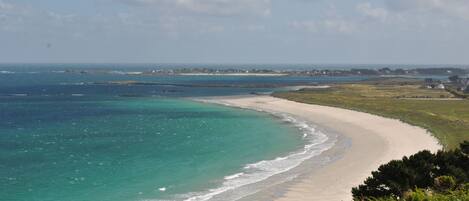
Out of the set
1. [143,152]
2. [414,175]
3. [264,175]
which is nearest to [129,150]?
[143,152]

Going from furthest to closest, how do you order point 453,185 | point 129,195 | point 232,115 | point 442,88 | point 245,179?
point 442,88 < point 232,115 < point 245,179 < point 129,195 < point 453,185

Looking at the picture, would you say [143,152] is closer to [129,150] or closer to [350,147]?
[129,150]

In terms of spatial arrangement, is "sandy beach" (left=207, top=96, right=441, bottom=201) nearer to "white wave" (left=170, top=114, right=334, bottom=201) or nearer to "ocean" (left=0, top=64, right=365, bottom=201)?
"white wave" (left=170, top=114, right=334, bottom=201)

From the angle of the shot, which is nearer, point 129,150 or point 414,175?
point 414,175

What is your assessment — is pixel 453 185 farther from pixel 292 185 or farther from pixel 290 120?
pixel 290 120

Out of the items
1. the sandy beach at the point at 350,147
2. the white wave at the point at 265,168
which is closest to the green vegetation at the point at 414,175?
the sandy beach at the point at 350,147

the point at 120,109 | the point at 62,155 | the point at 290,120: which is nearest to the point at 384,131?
the point at 290,120
